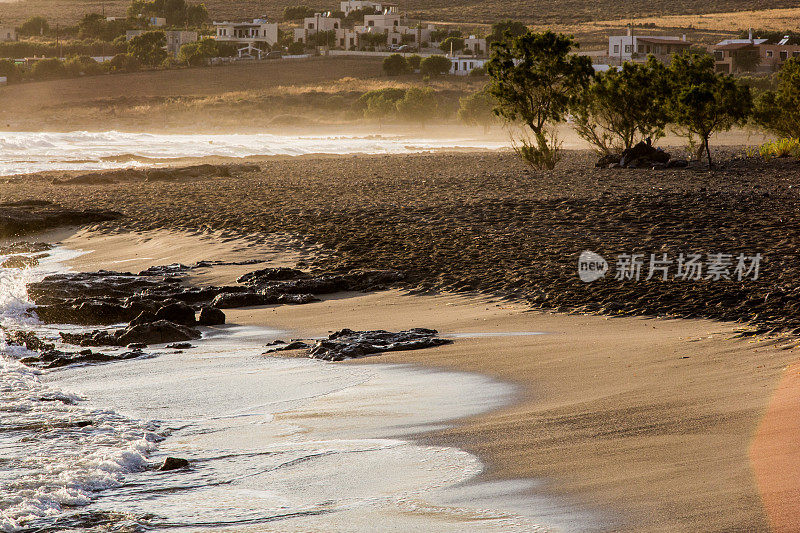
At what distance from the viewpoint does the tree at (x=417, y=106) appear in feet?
Answer: 249

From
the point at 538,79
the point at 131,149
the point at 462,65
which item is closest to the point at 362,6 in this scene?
the point at 462,65

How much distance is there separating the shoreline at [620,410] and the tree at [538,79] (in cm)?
1716

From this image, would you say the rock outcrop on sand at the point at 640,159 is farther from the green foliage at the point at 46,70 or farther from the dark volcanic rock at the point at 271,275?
the green foliage at the point at 46,70

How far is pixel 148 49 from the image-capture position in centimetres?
10481

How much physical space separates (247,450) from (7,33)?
139 metres

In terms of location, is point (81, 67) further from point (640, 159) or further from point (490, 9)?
point (640, 159)

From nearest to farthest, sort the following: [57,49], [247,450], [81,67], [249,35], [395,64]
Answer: [247,450]
[395,64]
[81,67]
[57,49]
[249,35]

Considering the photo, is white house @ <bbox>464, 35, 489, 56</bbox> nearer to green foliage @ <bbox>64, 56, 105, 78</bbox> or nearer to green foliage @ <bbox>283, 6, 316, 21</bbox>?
green foliage @ <bbox>283, 6, 316, 21</bbox>

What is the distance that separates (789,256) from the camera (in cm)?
1087

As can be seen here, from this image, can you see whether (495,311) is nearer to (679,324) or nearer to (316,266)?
(679,324)

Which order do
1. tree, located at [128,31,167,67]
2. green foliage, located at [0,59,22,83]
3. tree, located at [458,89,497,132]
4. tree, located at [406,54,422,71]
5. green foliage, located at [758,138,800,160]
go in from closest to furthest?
green foliage, located at [758,138,800,160] → tree, located at [458,89,497,132] → green foliage, located at [0,59,22,83] → tree, located at [406,54,422,71] → tree, located at [128,31,167,67]

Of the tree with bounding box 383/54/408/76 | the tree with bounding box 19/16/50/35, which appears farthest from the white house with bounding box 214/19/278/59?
the tree with bounding box 19/16/50/35

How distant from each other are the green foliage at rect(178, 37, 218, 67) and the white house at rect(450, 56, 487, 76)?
29971 mm

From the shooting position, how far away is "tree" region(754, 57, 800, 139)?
27.1 m
